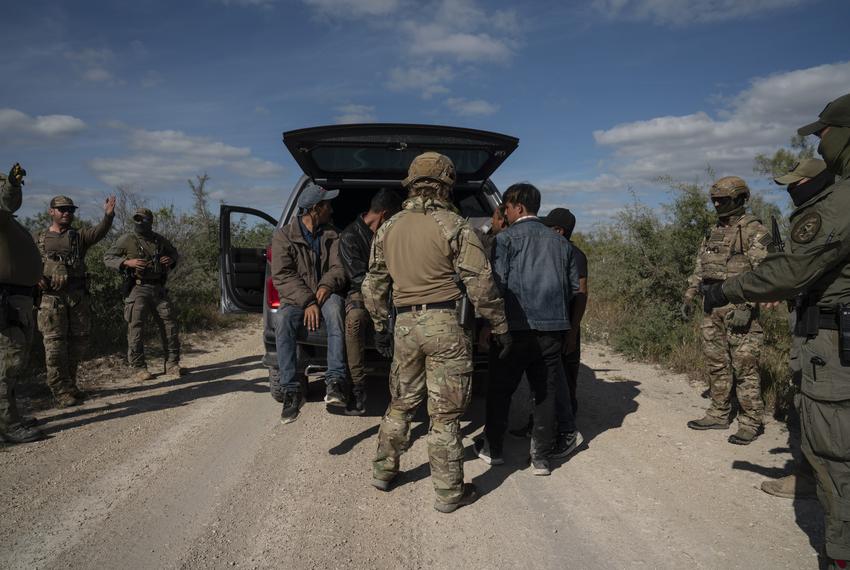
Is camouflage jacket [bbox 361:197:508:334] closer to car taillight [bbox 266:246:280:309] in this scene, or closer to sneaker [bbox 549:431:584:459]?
sneaker [bbox 549:431:584:459]

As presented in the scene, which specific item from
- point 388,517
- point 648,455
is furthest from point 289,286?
point 648,455

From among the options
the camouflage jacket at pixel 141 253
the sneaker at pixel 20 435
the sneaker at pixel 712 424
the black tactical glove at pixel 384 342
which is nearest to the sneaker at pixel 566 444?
the sneaker at pixel 712 424

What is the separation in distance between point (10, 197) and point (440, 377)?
3.64m

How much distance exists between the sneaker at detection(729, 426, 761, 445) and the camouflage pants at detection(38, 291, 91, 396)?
5.88m

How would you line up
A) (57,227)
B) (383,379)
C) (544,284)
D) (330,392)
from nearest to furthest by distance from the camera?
1. (544,284)
2. (330,392)
3. (57,227)
4. (383,379)

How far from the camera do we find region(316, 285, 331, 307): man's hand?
416 centimetres

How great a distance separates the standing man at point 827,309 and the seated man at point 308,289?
283 cm

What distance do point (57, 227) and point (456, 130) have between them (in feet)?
13.7

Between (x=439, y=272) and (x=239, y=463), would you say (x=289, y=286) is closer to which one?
(x=239, y=463)

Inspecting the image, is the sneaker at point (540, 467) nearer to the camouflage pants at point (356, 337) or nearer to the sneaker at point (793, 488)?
the sneaker at point (793, 488)

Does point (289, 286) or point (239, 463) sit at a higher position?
point (289, 286)

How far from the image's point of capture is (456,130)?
429cm

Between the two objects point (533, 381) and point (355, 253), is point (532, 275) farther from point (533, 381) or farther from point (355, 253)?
point (355, 253)

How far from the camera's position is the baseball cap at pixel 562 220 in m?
4.11
